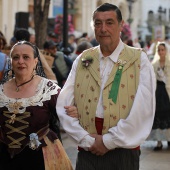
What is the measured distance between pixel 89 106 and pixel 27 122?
65 centimetres

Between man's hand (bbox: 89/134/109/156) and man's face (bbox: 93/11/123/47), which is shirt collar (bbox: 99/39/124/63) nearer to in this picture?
man's face (bbox: 93/11/123/47)

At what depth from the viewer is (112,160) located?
13.6 ft

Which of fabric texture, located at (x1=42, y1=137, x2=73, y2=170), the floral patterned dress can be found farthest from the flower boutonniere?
fabric texture, located at (x1=42, y1=137, x2=73, y2=170)

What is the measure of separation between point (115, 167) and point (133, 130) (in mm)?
353

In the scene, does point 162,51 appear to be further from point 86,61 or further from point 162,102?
point 86,61

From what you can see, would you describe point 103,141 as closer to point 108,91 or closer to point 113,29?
point 108,91

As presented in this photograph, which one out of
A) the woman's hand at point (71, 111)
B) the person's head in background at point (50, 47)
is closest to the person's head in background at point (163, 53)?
the person's head in background at point (50, 47)

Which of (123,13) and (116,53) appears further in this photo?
(123,13)

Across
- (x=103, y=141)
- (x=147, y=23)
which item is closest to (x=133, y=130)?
(x=103, y=141)

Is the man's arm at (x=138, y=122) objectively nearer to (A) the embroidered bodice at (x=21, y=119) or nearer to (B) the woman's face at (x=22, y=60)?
(A) the embroidered bodice at (x=21, y=119)

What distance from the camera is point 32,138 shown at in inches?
176

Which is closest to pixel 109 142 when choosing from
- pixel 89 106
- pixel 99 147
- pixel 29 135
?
pixel 99 147

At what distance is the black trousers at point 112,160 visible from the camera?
13.6ft

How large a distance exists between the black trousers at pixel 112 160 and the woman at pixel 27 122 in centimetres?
46
